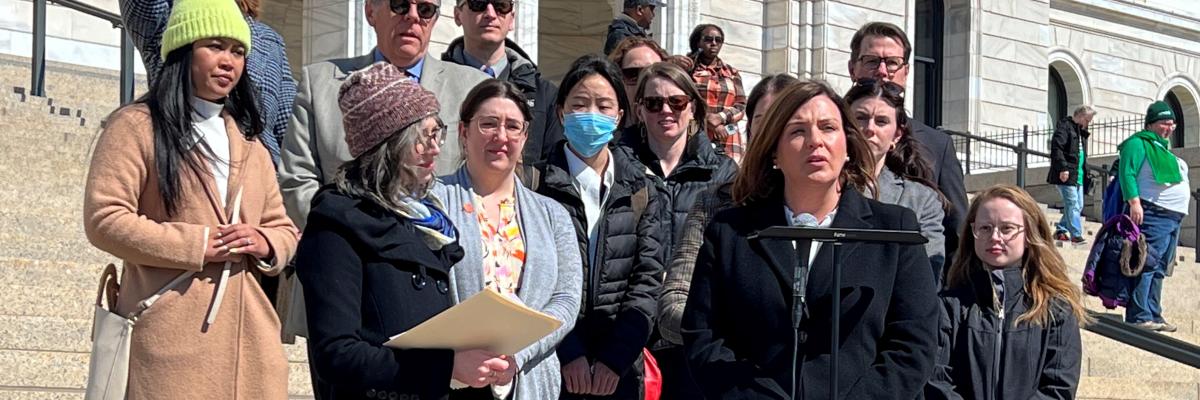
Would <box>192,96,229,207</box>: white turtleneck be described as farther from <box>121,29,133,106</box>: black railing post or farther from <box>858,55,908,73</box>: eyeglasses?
<box>121,29,133,106</box>: black railing post

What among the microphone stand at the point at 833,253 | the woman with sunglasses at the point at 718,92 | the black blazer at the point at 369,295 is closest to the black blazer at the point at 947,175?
the microphone stand at the point at 833,253

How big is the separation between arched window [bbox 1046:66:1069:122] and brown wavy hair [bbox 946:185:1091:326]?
24942 mm

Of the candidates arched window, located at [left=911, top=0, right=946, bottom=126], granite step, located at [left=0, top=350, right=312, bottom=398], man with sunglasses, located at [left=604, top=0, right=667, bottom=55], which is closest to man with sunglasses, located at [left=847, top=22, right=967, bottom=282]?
granite step, located at [left=0, top=350, right=312, bottom=398]

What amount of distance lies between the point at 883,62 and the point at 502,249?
7.38ft

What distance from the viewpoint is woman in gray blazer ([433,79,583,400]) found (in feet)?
15.5

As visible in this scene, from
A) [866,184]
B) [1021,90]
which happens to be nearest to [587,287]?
[866,184]

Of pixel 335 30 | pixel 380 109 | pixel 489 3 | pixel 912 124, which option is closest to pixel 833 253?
pixel 380 109

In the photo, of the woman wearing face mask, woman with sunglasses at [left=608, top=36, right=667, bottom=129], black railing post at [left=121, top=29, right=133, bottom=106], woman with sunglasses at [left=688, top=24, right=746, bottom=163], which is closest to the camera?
the woman wearing face mask

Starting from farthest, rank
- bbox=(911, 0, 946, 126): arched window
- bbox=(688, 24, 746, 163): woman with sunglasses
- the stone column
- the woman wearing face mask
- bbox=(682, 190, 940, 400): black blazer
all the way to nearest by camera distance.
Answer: bbox=(911, 0, 946, 126): arched window < the stone column < bbox=(688, 24, 746, 163): woman with sunglasses < the woman wearing face mask < bbox=(682, 190, 940, 400): black blazer

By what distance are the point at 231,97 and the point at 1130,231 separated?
8742 mm

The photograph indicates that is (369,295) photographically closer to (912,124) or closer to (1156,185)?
(912,124)

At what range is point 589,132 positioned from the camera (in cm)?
586

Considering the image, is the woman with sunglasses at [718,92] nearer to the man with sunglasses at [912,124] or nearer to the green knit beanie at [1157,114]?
the man with sunglasses at [912,124]

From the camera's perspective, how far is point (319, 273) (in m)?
4.34
